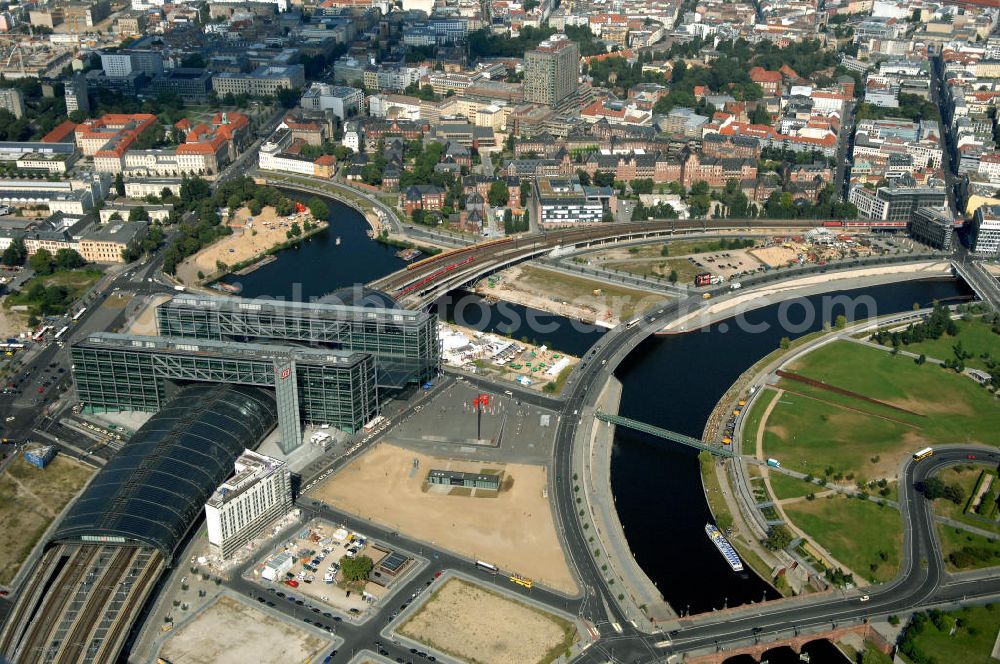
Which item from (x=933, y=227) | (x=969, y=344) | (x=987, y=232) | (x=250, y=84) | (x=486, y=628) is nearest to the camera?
(x=486, y=628)

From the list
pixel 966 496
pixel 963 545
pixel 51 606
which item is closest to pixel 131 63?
pixel 51 606

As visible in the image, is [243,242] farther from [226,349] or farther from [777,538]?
[777,538]

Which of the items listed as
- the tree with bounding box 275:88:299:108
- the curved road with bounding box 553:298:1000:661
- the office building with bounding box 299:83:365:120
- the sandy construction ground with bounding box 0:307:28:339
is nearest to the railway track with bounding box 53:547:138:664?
the curved road with bounding box 553:298:1000:661

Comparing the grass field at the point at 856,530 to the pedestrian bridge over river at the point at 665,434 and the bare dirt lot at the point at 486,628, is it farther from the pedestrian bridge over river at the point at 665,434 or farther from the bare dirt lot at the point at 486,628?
the bare dirt lot at the point at 486,628

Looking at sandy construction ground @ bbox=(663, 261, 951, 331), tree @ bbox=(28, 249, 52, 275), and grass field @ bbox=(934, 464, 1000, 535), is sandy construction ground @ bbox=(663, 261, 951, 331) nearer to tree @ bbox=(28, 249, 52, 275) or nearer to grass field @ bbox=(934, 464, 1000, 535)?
grass field @ bbox=(934, 464, 1000, 535)

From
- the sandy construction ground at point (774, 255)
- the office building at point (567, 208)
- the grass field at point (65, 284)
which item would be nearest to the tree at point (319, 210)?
the office building at point (567, 208)

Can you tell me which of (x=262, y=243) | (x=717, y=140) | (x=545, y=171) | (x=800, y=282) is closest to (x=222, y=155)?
(x=262, y=243)
